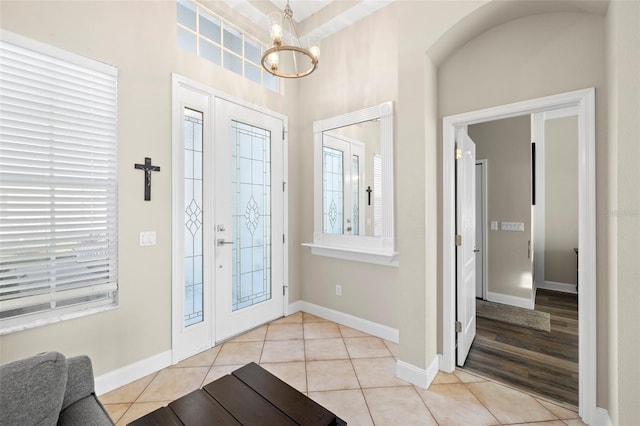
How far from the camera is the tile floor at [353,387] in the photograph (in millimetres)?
1937

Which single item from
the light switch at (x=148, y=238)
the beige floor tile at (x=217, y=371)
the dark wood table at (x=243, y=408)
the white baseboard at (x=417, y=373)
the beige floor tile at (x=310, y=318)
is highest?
the light switch at (x=148, y=238)

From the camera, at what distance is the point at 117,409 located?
200cm

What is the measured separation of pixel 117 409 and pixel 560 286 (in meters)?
5.99

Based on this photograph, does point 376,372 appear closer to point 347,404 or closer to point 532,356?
point 347,404

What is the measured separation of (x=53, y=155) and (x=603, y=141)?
11.5 ft

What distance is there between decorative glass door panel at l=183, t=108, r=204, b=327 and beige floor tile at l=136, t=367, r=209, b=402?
1.32ft

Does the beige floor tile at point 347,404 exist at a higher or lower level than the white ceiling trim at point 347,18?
lower

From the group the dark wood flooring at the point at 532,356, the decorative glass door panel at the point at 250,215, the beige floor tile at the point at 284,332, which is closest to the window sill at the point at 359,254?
the decorative glass door panel at the point at 250,215

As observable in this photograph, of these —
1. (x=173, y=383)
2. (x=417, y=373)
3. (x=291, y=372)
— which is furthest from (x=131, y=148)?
(x=417, y=373)

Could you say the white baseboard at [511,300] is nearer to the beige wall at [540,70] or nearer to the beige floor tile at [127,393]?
the beige wall at [540,70]

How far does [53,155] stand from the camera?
1.96m

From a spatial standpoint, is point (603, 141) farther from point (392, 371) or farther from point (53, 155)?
point (53, 155)

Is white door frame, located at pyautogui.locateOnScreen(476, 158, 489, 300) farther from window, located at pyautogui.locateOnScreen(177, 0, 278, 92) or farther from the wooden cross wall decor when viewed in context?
the wooden cross wall decor
